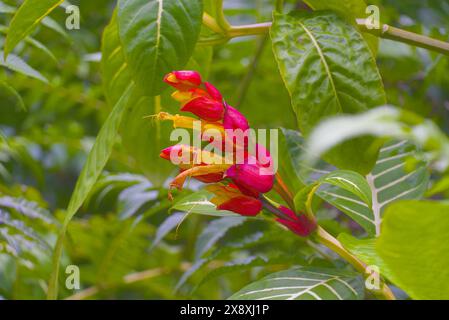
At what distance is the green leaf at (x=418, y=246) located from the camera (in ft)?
1.47

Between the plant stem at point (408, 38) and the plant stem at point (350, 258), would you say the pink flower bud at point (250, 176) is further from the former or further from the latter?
the plant stem at point (408, 38)

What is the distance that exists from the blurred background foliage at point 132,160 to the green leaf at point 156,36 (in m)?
0.31

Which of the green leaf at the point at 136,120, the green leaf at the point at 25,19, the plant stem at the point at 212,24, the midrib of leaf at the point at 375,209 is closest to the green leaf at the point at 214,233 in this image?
the green leaf at the point at 136,120

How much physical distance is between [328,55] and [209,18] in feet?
0.59

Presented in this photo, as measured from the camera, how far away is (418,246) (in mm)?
480

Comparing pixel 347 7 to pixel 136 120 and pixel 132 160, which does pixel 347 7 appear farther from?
pixel 132 160

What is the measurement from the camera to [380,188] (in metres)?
0.91

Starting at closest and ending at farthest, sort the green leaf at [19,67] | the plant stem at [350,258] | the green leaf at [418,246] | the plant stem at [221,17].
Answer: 1. the green leaf at [418,246]
2. the plant stem at [350,258]
3. the plant stem at [221,17]
4. the green leaf at [19,67]

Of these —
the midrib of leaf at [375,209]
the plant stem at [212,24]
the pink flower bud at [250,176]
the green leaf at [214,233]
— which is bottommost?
the green leaf at [214,233]

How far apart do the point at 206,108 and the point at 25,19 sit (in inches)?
10.3

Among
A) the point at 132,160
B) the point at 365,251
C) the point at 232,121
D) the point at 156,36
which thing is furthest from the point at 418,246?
the point at 132,160

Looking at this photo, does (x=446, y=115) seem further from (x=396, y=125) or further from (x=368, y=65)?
(x=396, y=125)

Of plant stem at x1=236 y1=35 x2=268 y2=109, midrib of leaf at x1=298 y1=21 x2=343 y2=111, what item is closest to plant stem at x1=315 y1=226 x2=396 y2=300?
midrib of leaf at x1=298 y1=21 x2=343 y2=111
